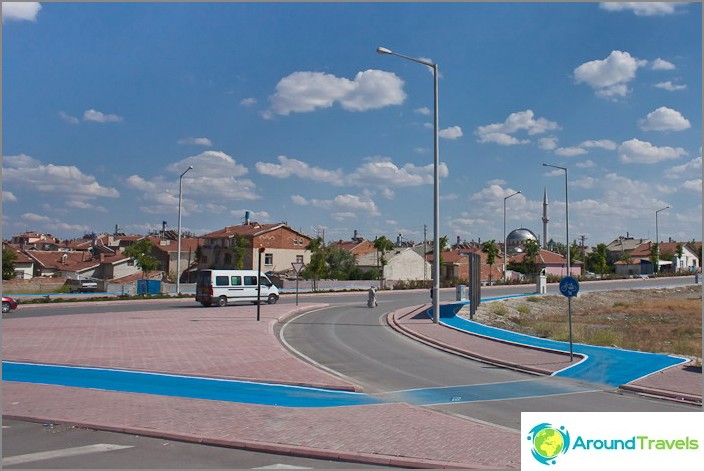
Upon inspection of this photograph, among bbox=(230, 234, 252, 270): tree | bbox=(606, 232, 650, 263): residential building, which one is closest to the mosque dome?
bbox=(606, 232, 650, 263): residential building

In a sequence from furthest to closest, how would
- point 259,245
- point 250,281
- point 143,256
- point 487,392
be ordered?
point 259,245 < point 143,256 < point 250,281 < point 487,392

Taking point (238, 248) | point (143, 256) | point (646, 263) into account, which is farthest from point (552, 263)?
point (143, 256)

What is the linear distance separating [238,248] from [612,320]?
4384 cm

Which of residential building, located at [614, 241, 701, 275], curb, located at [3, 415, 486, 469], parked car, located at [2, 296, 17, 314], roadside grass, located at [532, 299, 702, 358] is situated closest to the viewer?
curb, located at [3, 415, 486, 469]

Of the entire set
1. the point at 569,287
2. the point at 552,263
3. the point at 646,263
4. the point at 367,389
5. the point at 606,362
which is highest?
the point at 646,263

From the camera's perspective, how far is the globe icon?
23.5 ft

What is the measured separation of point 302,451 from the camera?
8266 millimetres

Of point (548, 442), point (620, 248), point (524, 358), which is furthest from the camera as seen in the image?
point (620, 248)

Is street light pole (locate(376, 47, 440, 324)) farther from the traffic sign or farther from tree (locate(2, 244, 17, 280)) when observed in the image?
tree (locate(2, 244, 17, 280))

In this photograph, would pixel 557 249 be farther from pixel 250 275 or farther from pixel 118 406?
pixel 118 406

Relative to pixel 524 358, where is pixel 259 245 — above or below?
above

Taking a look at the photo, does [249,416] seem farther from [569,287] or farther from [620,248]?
[620,248]

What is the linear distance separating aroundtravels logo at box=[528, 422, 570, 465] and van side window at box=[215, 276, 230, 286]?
1160 inches

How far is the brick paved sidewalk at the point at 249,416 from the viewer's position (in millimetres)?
8383
